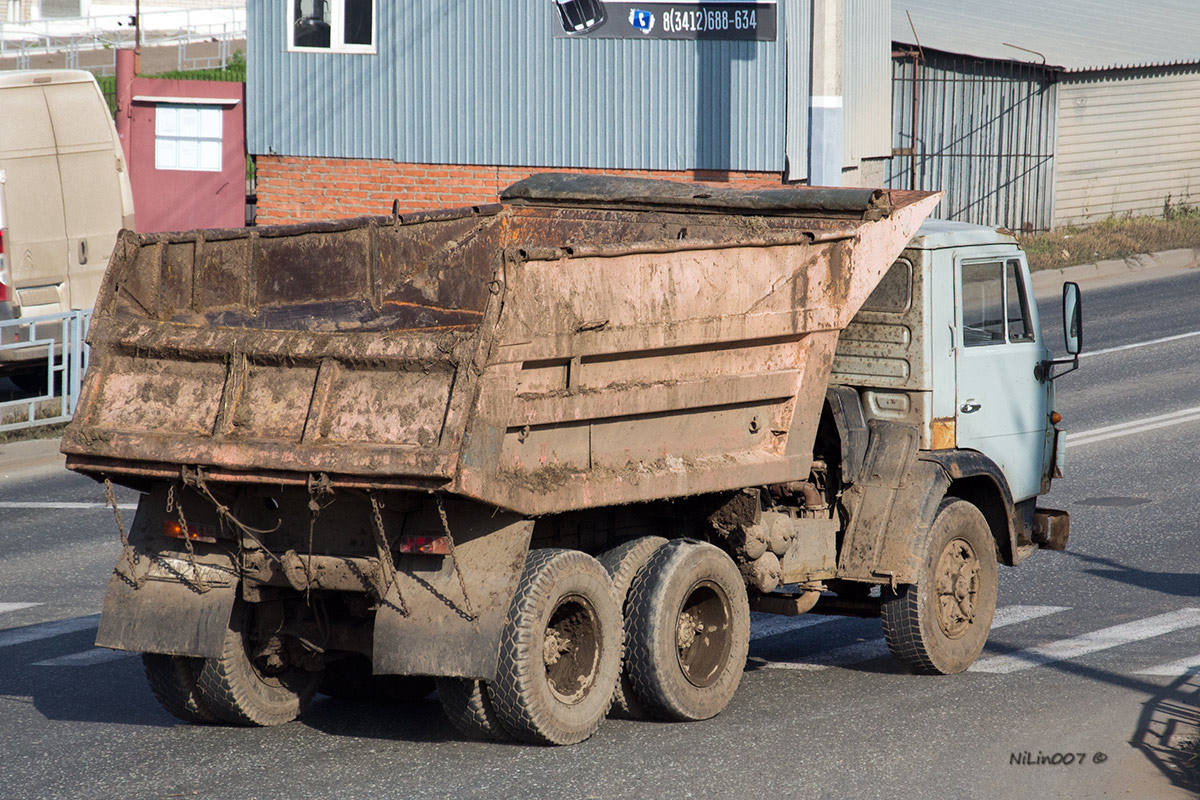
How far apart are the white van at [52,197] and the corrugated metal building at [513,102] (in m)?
7.89

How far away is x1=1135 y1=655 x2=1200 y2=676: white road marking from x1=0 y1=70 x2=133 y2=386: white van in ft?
33.4

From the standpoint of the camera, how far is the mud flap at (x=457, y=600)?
6379 mm

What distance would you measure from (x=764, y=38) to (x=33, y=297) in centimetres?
1023

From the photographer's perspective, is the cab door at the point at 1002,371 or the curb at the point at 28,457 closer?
the cab door at the point at 1002,371

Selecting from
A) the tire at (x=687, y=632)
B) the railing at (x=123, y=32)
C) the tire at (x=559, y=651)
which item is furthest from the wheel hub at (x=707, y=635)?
the railing at (x=123, y=32)

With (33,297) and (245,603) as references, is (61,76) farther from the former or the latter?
(245,603)

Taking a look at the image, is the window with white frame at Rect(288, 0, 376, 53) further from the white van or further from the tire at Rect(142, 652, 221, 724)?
the tire at Rect(142, 652, 221, 724)

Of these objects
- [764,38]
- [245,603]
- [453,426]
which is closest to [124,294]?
[245,603]

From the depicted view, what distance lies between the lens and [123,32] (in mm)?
47969

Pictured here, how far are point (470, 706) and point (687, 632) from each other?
1.17 metres

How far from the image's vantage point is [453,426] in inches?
238

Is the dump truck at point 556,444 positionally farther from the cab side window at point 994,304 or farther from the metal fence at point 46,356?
the metal fence at point 46,356

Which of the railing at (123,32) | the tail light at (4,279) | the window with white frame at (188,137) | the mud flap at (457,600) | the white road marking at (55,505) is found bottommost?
the white road marking at (55,505)

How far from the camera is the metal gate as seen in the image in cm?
2655
